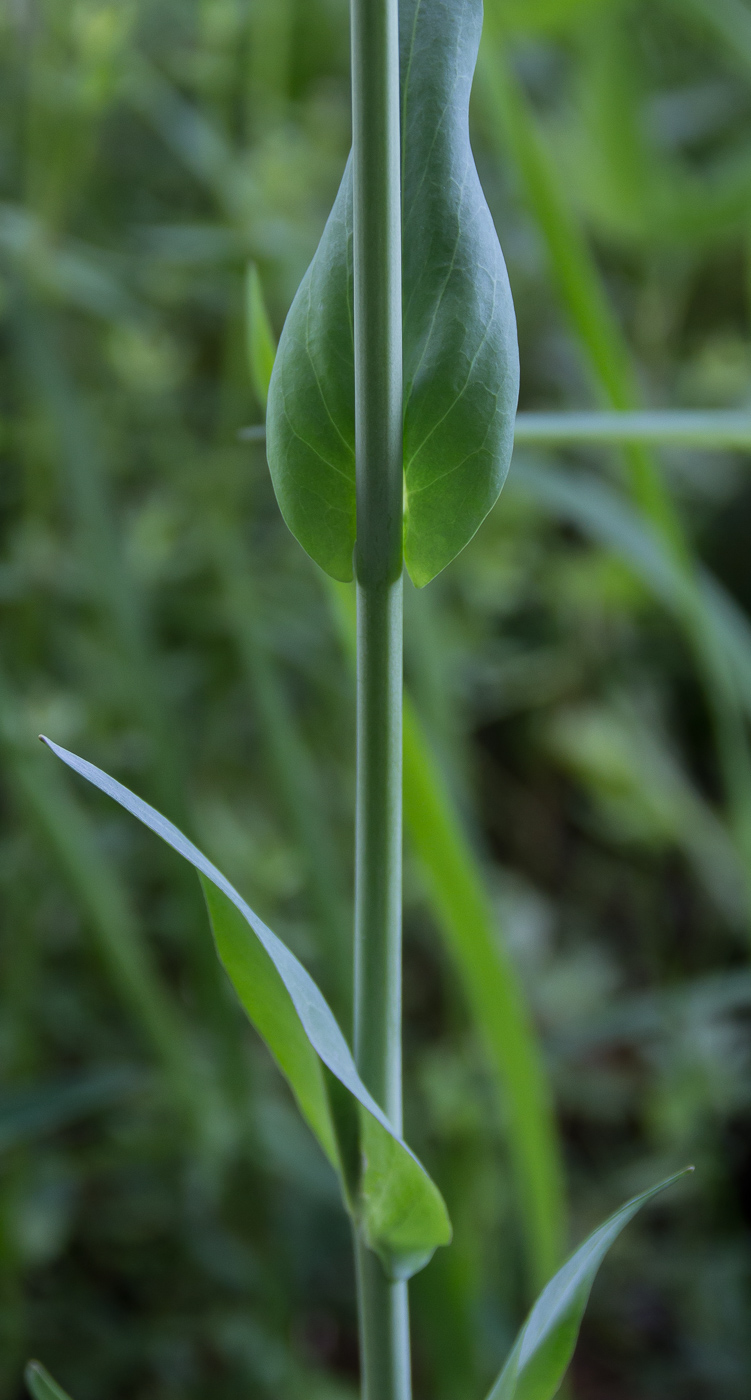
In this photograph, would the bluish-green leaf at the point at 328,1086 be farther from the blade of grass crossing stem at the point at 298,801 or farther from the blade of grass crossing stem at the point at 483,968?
the blade of grass crossing stem at the point at 298,801

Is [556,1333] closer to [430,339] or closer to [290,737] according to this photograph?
[430,339]

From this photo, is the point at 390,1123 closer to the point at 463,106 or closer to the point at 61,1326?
the point at 463,106

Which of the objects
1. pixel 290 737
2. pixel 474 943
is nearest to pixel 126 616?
pixel 290 737

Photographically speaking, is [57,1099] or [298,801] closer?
[57,1099]

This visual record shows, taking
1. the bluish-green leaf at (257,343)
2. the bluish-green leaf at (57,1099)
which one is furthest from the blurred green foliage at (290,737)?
the bluish-green leaf at (257,343)

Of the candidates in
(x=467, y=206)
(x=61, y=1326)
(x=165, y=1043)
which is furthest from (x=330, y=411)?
(x=61, y=1326)

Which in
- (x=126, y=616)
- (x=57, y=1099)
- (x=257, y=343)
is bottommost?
(x=57, y=1099)
